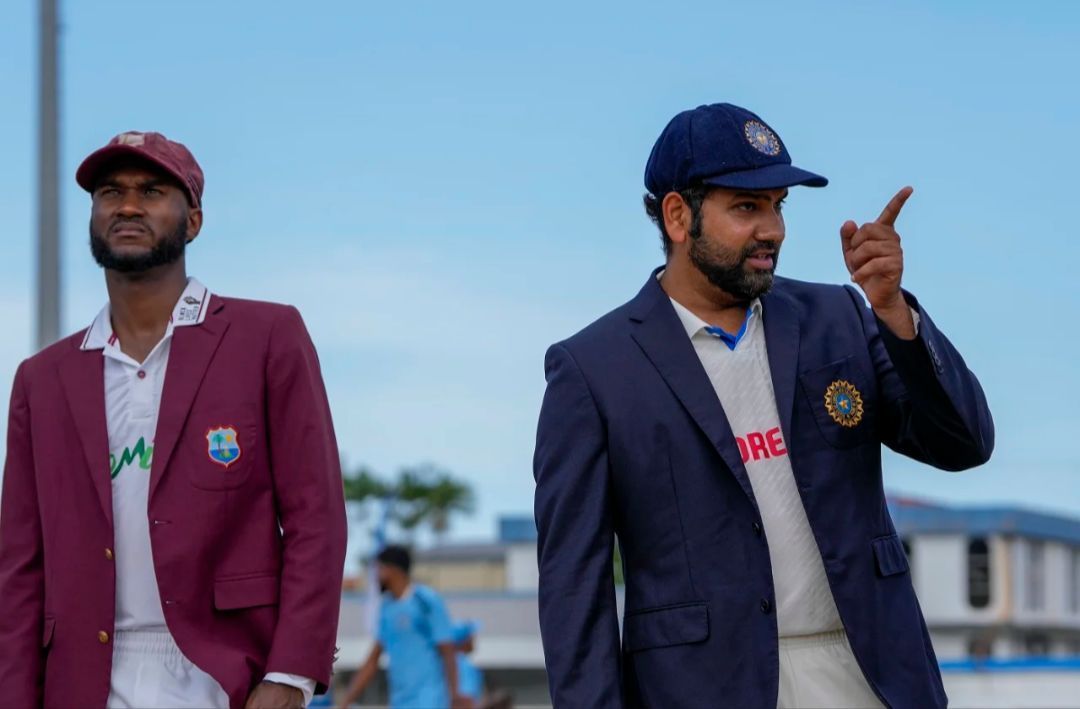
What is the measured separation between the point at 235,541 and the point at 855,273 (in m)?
1.77

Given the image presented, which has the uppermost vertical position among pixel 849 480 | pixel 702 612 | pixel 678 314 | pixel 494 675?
pixel 678 314

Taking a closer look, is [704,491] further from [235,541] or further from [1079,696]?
[1079,696]

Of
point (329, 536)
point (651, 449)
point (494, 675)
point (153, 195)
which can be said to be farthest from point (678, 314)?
point (494, 675)

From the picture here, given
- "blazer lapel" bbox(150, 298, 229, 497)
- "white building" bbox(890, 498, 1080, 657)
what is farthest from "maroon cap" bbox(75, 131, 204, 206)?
"white building" bbox(890, 498, 1080, 657)

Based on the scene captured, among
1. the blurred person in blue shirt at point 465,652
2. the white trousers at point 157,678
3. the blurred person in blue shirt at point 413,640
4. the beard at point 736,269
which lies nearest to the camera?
the beard at point 736,269

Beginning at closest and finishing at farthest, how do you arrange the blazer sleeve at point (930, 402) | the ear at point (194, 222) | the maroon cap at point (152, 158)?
1. the blazer sleeve at point (930, 402)
2. the maroon cap at point (152, 158)
3. the ear at point (194, 222)

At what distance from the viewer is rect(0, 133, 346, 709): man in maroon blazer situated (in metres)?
4.90

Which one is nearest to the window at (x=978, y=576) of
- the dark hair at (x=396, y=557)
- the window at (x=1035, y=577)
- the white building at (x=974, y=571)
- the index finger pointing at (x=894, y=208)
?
the white building at (x=974, y=571)

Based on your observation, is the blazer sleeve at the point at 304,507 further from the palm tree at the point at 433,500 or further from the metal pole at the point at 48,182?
the palm tree at the point at 433,500

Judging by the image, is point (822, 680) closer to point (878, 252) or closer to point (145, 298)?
point (878, 252)

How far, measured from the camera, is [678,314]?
468cm

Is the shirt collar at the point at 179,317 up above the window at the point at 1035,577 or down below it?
above

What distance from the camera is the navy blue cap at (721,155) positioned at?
449 centimetres

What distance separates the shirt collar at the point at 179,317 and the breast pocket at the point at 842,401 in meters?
1.68
